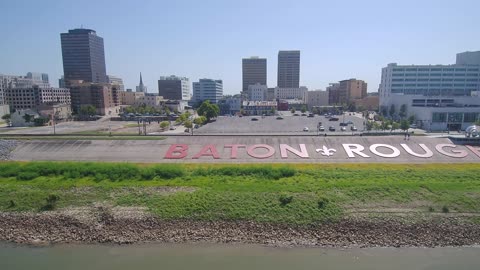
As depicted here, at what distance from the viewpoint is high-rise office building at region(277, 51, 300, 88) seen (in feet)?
545

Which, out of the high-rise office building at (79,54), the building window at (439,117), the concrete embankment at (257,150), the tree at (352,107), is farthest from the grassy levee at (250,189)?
the high-rise office building at (79,54)

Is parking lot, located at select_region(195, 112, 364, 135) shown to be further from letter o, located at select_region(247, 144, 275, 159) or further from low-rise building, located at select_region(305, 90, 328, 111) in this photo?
low-rise building, located at select_region(305, 90, 328, 111)

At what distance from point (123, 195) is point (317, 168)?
52.9ft

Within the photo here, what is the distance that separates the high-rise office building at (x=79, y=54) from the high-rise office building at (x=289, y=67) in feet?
302

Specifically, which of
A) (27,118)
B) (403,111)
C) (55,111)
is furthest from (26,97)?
(403,111)

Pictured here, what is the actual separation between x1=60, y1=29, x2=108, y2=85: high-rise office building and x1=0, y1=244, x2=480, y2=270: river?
13714cm

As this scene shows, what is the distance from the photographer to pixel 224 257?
15875 mm

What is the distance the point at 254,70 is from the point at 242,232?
6039 inches

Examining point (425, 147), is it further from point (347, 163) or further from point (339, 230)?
point (339, 230)

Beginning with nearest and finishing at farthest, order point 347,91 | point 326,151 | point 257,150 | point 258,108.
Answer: point 326,151
point 257,150
point 258,108
point 347,91

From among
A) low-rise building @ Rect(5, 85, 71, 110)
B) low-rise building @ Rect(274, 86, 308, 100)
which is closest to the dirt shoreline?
low-rise building @ Rect(5, 85, 71, 110)

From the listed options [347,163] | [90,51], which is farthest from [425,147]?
[90,51]

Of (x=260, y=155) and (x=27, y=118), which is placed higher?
(x=27, y=118)

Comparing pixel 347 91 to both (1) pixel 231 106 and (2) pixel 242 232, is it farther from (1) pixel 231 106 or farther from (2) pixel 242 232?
(2) pixel 242 232
